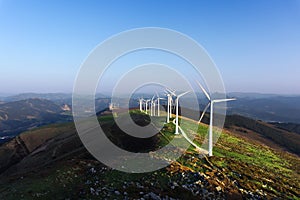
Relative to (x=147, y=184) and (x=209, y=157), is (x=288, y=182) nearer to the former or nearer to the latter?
(x=209, y=157)

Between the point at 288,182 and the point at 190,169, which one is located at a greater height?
the point at 190,169

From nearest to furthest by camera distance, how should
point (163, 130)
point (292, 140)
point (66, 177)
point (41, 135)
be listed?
point (66, 177)
point (163, 130)
point (41, 135)
point (292, 140)

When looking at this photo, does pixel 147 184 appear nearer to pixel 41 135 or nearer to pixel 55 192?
pixel 55 192

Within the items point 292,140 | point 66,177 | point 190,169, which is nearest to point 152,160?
point 190,169

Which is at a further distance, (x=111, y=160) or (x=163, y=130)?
(x=163, y=130)

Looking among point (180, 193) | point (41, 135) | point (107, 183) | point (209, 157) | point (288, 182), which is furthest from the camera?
point (41, 135)

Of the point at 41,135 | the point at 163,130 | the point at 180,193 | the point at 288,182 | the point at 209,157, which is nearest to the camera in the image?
the point at 180,193

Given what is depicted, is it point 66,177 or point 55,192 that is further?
point 66,177

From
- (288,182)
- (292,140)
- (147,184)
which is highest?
(147,184)

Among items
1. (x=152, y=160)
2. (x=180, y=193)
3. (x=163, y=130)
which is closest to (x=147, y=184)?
(x=180, y=193)

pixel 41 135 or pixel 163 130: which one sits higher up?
pixel 163 130
